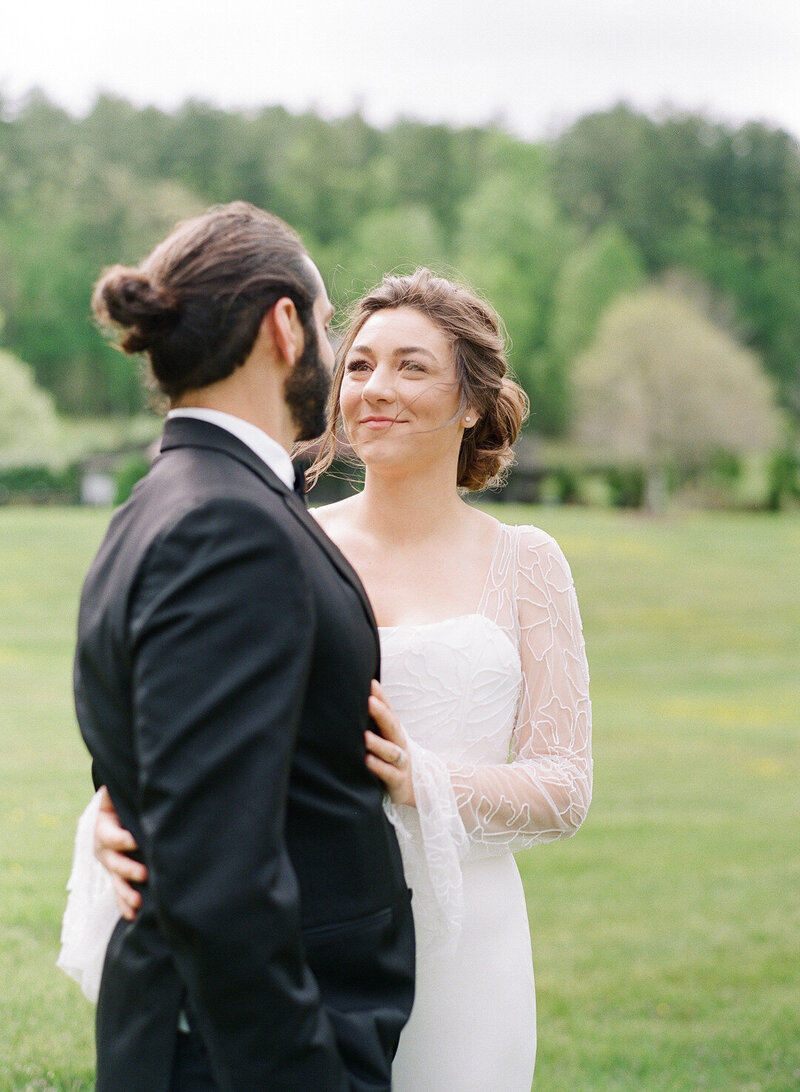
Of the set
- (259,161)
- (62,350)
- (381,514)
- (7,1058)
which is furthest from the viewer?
(259,161)

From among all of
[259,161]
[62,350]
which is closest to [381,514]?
[62,350]

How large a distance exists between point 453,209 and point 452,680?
237ft

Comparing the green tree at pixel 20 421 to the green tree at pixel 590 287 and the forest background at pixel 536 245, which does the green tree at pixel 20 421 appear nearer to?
the forest background at pixel 536 245

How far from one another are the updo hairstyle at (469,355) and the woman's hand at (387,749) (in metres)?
1.05

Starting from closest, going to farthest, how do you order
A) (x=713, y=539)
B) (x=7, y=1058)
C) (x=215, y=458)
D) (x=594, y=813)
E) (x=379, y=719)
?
(x=215, y=458) < (x=379, y=719) < (x=7, y=1058) < (x=594, y=813) < (x=713, y=539)

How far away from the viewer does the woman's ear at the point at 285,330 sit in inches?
79.2

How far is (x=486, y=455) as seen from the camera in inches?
132

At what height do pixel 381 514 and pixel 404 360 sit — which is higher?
pixel 404 360

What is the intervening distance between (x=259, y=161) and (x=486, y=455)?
66.6 m

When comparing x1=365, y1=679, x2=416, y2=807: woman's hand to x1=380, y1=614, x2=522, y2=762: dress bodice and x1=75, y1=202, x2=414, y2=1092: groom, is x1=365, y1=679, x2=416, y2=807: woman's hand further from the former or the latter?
x1=380, y1=614, x2=522, y2=762: dress bodice

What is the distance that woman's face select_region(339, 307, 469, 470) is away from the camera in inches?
119

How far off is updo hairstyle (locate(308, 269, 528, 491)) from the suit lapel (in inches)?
39.3

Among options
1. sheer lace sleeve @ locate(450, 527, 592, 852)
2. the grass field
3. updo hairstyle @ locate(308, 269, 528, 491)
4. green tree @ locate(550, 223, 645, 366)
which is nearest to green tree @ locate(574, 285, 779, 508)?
green tree @ locate(550, 223, 645, 366)

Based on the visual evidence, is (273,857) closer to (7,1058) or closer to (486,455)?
(486,455)
